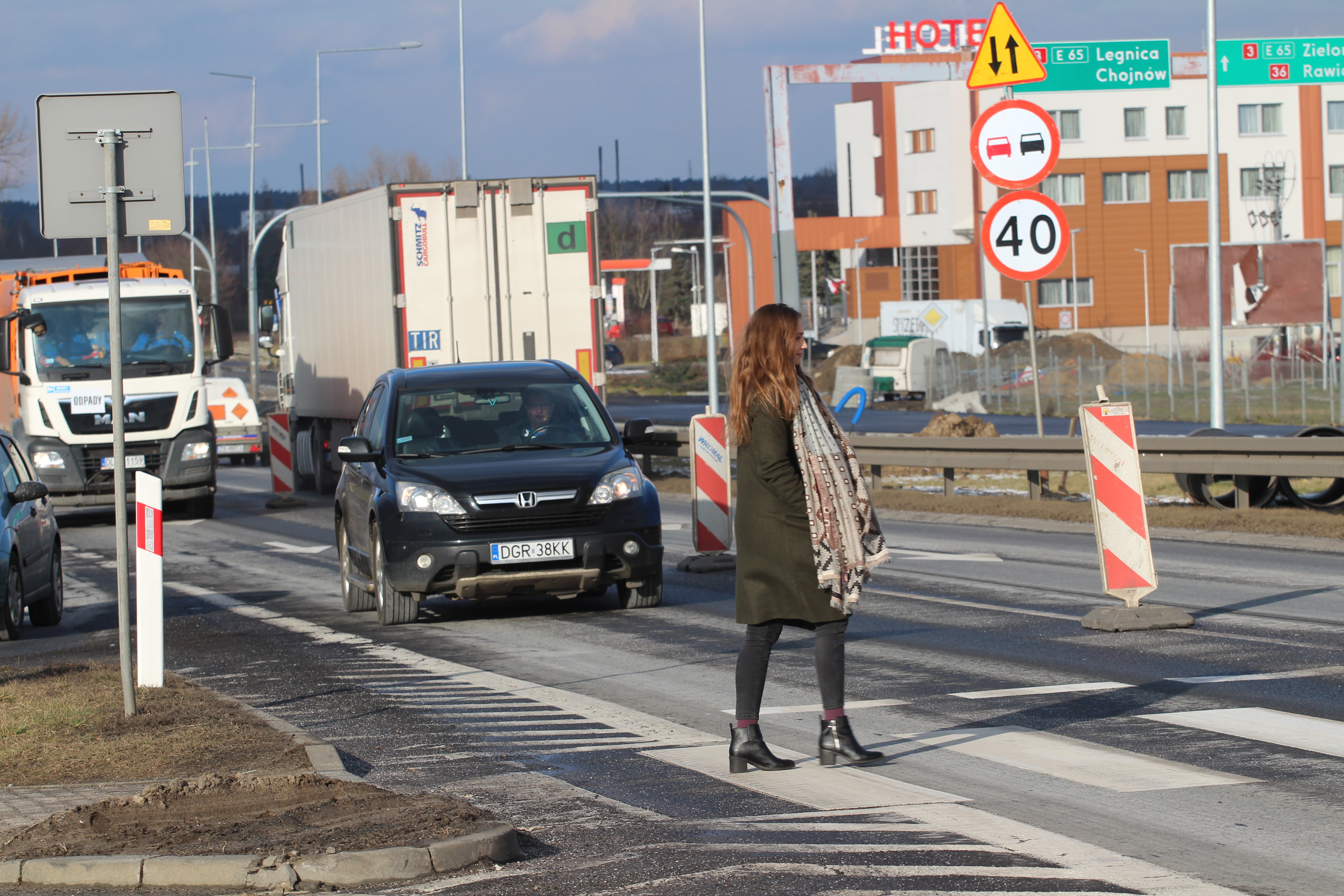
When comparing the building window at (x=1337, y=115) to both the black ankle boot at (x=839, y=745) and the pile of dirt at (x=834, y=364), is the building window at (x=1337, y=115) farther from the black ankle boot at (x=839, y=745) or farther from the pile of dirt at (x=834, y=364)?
the black ankle boot at (x=839, y=745)

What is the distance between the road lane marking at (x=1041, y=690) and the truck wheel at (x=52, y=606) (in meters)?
7.91

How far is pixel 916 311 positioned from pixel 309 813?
266 ft

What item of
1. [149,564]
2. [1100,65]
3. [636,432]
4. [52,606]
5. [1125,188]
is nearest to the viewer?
[149,564]

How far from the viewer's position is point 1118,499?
378 inches

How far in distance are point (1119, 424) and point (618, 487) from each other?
3.44 m

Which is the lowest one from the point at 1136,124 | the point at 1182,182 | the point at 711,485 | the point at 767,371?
the point at 711,485

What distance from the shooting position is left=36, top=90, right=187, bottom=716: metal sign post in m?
7.57

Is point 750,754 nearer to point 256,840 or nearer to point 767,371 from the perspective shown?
point 767,371

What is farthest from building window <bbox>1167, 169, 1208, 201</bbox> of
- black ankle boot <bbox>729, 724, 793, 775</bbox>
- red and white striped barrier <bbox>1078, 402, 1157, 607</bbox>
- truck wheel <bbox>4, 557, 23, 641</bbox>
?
black ankle boot <bbox>729, 724, 793, 775</bbox>

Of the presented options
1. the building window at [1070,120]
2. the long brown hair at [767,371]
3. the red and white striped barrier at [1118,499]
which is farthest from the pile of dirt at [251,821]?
the building window at [1070,120]

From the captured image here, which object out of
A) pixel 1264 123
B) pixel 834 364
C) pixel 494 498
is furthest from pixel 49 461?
pixel 1264 123

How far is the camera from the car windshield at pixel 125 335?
22188mm

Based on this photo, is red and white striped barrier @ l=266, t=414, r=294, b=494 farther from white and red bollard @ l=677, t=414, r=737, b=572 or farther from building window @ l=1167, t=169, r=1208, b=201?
building window @ l=1167, t=169, r=1208, b=201

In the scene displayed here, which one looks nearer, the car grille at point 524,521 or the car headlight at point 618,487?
the car grille at point 524,521
